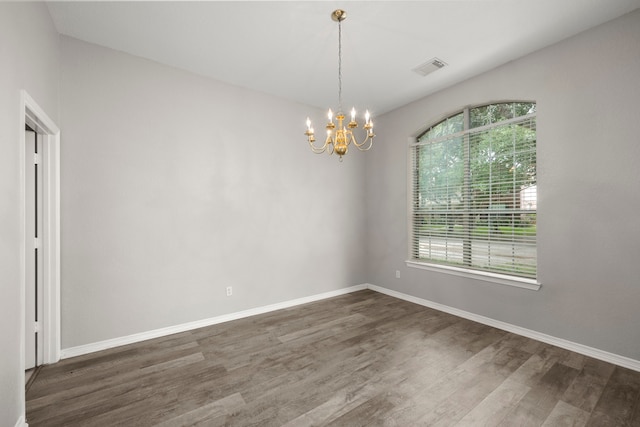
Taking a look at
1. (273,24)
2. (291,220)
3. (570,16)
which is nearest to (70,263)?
(291,220)

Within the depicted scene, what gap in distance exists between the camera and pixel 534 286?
9.62 feet

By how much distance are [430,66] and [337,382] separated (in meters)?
3.47

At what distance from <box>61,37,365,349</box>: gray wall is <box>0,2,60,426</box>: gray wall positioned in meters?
0.91

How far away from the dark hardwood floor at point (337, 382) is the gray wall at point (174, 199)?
499 mm

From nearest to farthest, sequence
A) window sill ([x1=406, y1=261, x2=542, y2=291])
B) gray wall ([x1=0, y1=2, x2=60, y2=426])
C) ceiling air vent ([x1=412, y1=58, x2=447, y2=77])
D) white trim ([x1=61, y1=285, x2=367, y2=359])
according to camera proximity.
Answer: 1. gray wall ([x1=0, y1=2, x2=60, y2=426])
2. white trim ([x1=61, y1=285, x2=367, y2=359])
3. window sill ([x1=406, y1=261, x2=542, y2=291])
4. ceiling air vent ([x1=412, y1=58, x2=447, y2=77])

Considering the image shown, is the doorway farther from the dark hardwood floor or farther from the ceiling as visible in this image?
the ceiling

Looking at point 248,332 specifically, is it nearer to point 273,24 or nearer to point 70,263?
point 70,263

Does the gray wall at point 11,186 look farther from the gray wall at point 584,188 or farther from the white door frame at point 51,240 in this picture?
the gray wall at point 584,188

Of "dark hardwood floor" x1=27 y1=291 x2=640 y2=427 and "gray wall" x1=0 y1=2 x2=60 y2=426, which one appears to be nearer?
"gray wall" x1=0 y1=2 x2=60 y2=426

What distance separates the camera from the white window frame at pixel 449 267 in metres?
3.05

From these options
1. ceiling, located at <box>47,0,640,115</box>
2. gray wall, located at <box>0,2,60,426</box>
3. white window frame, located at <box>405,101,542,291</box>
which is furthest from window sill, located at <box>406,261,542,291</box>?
gray wall, located at <box>0,2,60,426</box>

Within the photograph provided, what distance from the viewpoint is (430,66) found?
3203 mm

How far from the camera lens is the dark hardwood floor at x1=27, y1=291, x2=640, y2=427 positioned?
184 centimetres

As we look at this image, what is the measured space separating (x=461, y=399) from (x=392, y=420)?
60 centimetres
